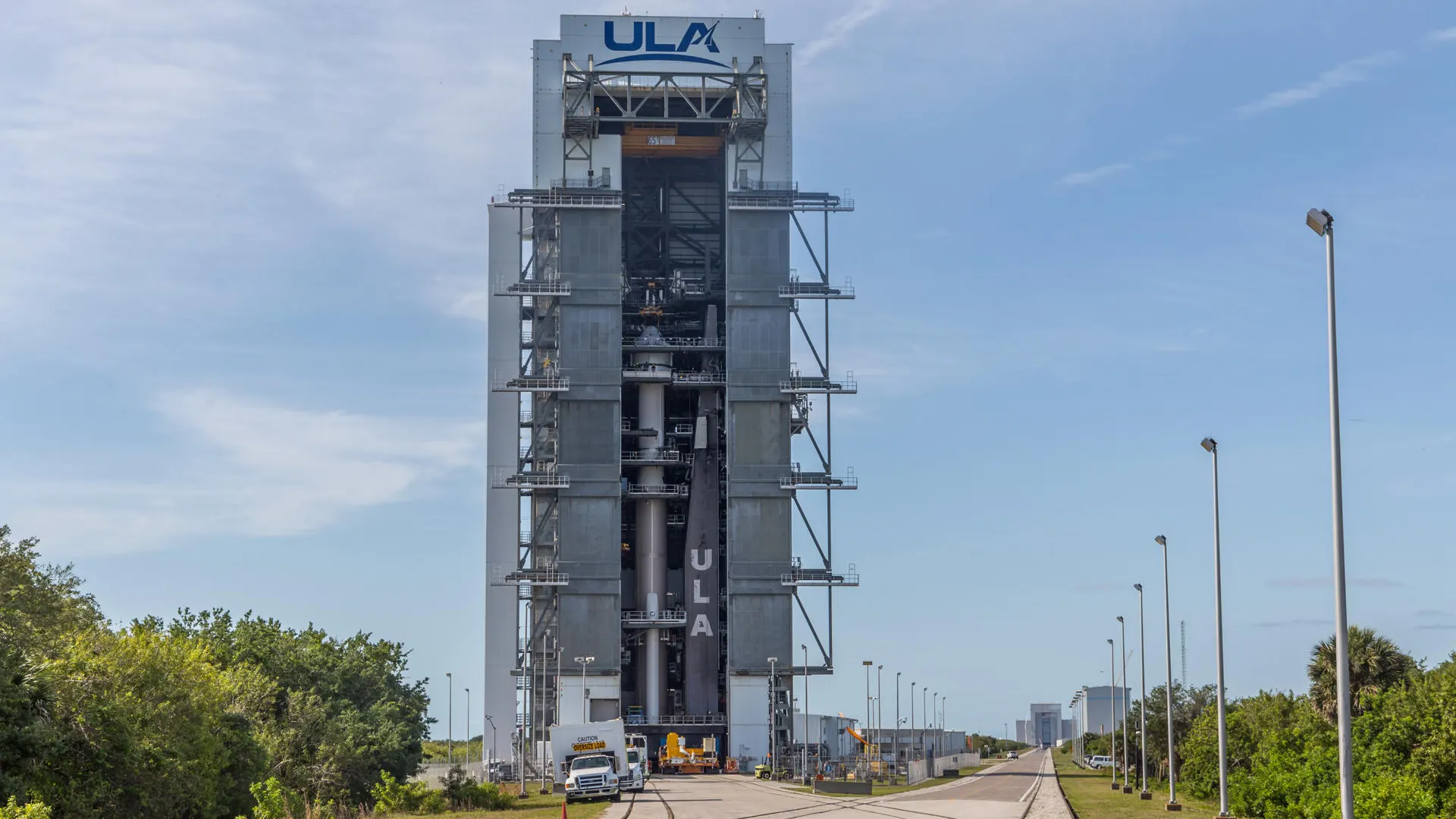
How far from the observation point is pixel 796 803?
56.1 m

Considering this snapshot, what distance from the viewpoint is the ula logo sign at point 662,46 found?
94.1 meters

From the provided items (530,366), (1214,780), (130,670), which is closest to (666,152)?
(530,366)

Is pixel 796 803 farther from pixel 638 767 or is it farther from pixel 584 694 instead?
pixel 584 694

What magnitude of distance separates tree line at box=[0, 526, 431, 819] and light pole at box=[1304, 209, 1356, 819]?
68.9 ft

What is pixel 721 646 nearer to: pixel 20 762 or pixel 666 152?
pixel 666 152

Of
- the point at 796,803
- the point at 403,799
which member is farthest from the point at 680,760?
the point at 403,799

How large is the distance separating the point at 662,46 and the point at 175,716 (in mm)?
64140

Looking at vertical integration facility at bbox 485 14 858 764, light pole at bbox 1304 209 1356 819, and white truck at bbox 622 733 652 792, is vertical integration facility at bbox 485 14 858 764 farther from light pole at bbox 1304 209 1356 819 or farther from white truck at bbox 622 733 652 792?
light pole at bbox 1304 209 1356 819

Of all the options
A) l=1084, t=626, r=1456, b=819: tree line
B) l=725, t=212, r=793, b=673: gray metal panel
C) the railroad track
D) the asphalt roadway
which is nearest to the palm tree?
l=1084, t=626, r=1456, b=819: tree line

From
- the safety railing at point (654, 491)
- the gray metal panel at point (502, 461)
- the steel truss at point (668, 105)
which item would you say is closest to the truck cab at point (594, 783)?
the safety railing at point (654, 491)

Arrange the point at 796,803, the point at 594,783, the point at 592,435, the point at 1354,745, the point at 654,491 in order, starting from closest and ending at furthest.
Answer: the point at 1354,745 → the point at 796,803 → the point at 594,783 → the point at 592,435 → the point at 654,491

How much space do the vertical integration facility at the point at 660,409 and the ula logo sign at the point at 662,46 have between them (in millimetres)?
121

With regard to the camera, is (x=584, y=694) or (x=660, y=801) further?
(x=584, y=694)

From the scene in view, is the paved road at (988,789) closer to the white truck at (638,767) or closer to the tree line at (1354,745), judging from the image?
the tree line at (1354,745)
